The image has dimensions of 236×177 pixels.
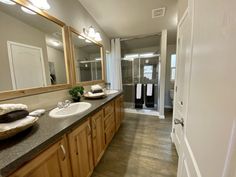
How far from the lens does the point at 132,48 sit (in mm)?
4277

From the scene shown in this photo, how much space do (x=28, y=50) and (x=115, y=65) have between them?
2.54m

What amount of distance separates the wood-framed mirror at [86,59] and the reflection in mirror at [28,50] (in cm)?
30

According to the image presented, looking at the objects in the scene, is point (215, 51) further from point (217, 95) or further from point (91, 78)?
point (91, 78)

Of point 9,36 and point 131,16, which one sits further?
point 131,16

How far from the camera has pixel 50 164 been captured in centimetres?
84

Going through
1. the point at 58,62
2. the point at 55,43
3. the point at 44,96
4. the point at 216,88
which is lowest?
the point at 44,96

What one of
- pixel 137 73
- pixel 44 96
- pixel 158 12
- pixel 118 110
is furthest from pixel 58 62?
pixel 137 73

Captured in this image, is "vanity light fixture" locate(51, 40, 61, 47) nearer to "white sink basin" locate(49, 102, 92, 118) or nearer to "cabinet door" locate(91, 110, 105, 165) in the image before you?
"white sink basin" locate(49, 102, 92, 118)

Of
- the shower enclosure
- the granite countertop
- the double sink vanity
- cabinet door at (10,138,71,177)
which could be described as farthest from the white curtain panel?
cabinet door at (10,138,71,177)

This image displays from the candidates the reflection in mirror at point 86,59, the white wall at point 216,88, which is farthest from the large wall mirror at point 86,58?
the white wall at point 216,88

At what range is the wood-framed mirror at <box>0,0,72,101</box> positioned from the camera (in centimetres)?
109

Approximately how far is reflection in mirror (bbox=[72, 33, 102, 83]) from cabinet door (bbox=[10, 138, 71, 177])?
4.32ft

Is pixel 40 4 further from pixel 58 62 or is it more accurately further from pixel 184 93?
pixel 184 93

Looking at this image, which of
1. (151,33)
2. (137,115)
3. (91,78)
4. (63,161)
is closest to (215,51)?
(63,161)
